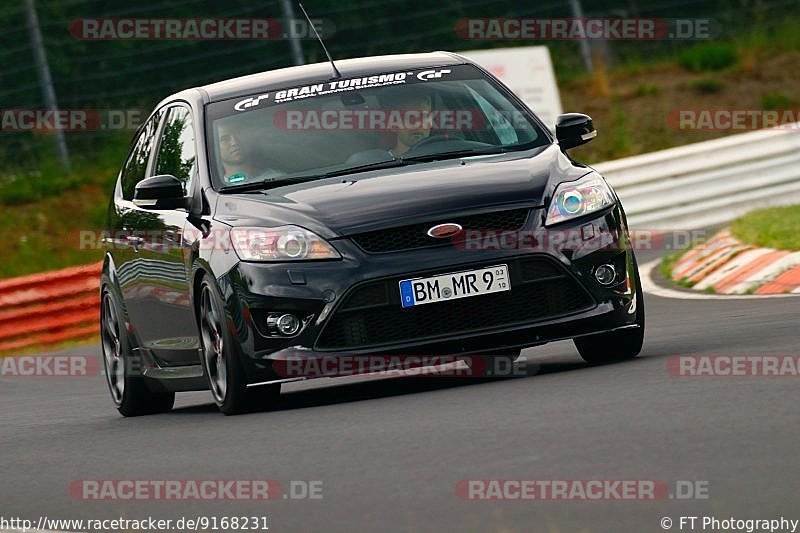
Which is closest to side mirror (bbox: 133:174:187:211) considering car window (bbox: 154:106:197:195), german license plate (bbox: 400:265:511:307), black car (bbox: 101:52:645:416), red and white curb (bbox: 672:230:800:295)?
black car (bbox: 101:52:645:416)

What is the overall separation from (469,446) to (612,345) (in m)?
2.64

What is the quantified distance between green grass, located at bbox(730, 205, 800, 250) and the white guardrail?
9.70 ft

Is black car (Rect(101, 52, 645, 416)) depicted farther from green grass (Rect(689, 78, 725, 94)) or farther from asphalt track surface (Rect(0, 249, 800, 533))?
green grass (Rect(689, 78, 725, 94))

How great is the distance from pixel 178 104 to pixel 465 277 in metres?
2.66

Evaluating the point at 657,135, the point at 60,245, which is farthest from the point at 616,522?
the point at 657,135

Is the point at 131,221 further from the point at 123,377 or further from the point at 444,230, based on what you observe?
the point at 444,230

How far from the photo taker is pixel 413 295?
8547 millimetres

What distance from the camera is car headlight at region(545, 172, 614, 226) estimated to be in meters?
8.73

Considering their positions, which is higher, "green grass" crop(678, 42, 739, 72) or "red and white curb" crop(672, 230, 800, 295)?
"red and white curb" crop(672, 230, 800, 295)

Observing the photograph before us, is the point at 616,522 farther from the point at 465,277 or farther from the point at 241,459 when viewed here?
the point at 465,277

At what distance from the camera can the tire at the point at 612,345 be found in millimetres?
9312

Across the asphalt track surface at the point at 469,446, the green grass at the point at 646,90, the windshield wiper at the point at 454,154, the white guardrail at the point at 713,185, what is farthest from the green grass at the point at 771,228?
the green grass at the point at 646,90

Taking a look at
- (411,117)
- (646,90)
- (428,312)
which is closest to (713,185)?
(646,90)

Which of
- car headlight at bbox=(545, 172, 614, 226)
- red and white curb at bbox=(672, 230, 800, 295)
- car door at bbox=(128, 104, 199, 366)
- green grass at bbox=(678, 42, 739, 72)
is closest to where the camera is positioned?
car headlight at bbox=(545, 172, 614, 226)
